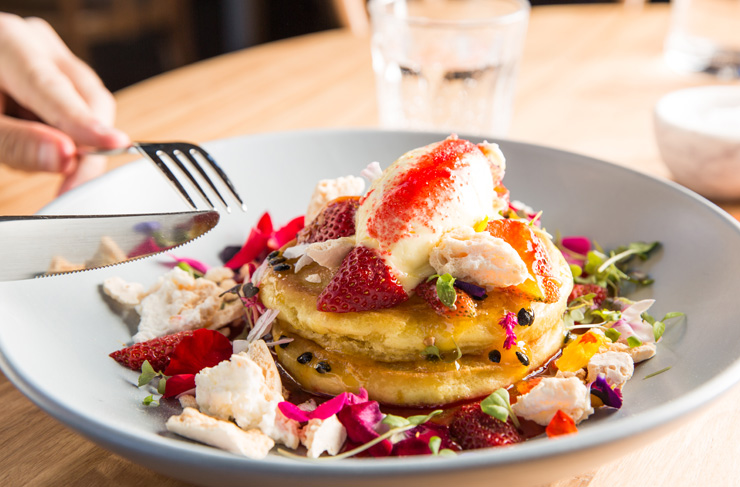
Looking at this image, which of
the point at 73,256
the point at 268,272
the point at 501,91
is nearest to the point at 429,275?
the point at 268,272

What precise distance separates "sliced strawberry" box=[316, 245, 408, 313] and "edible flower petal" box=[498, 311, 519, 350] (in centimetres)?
23

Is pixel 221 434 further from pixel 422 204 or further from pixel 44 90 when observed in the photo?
pixel 44 90

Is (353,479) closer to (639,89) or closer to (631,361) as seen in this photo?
(631,361)

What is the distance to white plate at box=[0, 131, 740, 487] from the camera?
1.04 meters

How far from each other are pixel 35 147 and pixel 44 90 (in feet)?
0.83

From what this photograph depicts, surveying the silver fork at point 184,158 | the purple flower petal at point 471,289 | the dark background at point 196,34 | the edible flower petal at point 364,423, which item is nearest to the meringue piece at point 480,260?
the purple flower petal at point 471,289

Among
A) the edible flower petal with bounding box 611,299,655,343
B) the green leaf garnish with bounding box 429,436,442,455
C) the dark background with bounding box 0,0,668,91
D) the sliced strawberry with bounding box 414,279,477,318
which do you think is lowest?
the dark background with bounding box 0,0,668,91

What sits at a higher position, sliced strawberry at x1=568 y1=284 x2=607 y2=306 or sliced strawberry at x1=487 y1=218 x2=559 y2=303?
sliced strawberry at x1=487 y1=218 x2=559 y2=303

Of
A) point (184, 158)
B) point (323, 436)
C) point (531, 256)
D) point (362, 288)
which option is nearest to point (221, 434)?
point (323, 436)

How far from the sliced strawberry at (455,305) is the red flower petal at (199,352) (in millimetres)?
516

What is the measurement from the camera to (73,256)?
1498mm

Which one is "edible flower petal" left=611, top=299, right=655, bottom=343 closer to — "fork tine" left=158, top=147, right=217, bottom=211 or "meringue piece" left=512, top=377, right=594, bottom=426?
"meringue piece" left=512, top=377, right=594, bottom=426

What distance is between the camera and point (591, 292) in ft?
6.17

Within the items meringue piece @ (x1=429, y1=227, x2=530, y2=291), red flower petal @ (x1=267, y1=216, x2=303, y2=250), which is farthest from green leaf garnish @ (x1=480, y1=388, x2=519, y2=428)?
red flower petal @ (x1=267, y1=216, x2=303, y2=250)
